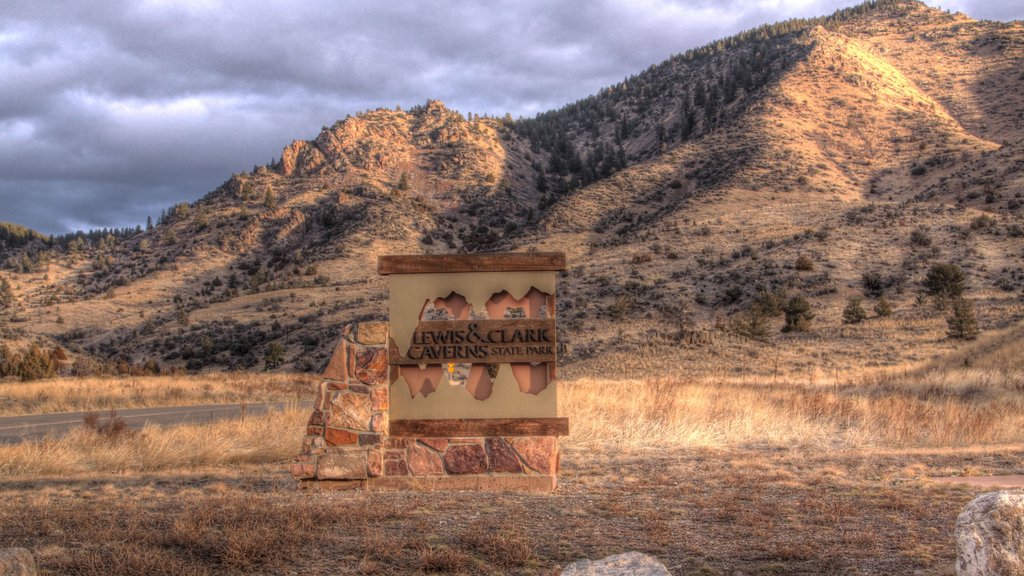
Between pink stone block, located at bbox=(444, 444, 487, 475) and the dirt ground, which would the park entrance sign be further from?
the dirt ground

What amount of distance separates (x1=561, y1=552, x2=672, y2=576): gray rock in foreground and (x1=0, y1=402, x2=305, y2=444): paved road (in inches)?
462

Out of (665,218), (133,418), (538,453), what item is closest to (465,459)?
(538,453)

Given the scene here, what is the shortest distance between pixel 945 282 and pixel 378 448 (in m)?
36.0

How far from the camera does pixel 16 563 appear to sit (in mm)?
4133

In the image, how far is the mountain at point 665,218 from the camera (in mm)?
39406

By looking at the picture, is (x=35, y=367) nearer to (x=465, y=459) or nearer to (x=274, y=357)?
(x=274, y=357)

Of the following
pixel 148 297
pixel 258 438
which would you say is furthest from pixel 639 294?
pixel 148 297

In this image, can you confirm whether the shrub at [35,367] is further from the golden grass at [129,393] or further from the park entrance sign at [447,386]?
the park entrance sign at [447,386]

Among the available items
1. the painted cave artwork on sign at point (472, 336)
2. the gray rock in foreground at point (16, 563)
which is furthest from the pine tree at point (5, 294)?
the gray rock in foreground at point (16, 563)

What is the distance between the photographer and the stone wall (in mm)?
9133

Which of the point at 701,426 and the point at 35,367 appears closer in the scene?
the point at 701,426

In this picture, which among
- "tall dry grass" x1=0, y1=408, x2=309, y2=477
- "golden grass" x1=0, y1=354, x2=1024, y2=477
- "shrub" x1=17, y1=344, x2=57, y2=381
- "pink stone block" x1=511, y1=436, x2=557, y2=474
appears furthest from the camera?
"shrub" x1=17, y1=344, x2=57, y2=381

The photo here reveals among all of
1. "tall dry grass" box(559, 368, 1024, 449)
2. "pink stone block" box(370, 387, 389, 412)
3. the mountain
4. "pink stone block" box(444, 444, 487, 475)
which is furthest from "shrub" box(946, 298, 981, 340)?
"pink stone block" box(370, 387, 389, 412)

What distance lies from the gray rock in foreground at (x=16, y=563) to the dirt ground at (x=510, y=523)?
961mm
